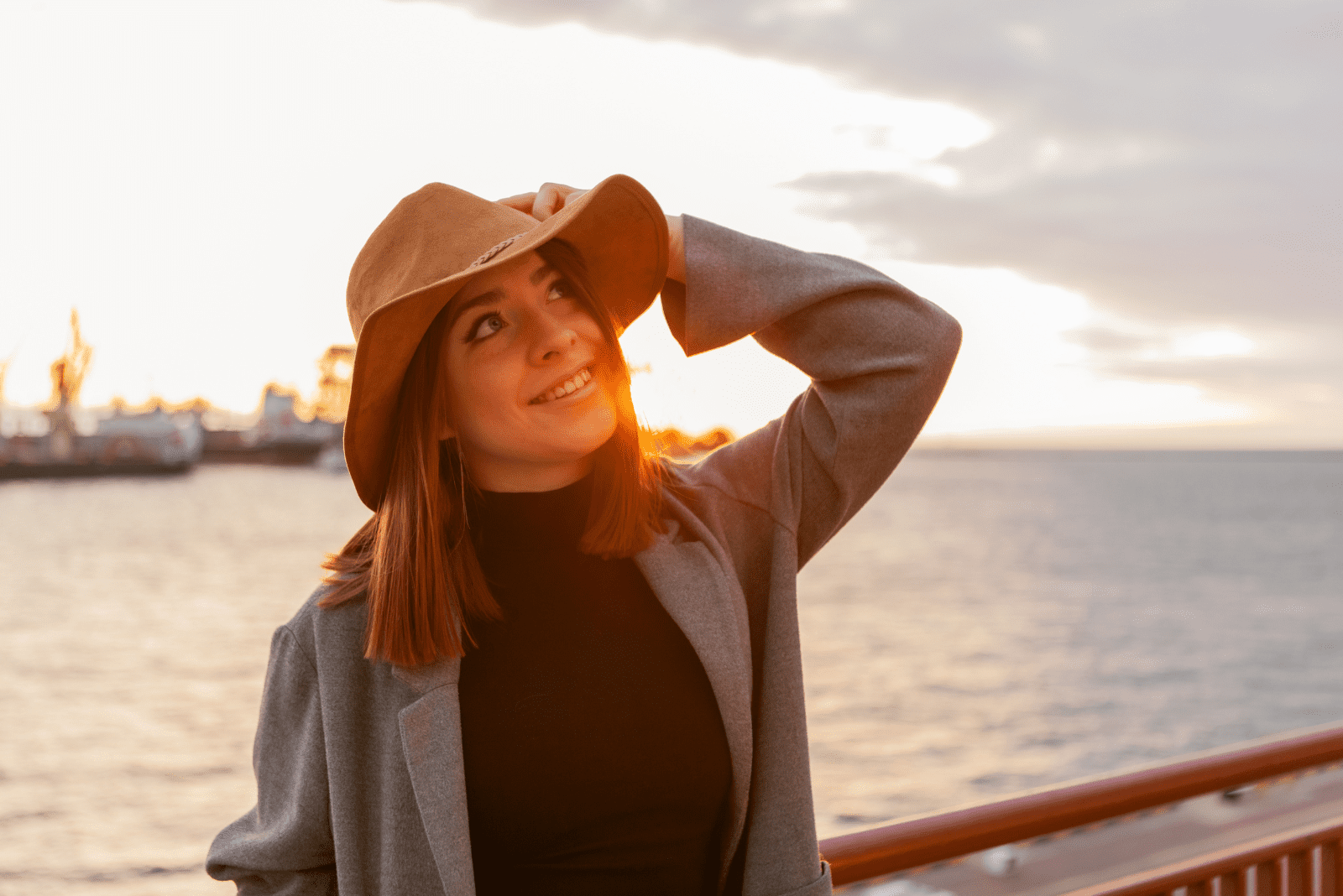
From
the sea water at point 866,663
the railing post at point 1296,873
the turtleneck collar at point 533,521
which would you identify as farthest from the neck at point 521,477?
the sea water at point 866,663

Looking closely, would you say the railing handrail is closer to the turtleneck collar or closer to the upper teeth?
the turtleneck collar

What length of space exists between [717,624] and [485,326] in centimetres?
45

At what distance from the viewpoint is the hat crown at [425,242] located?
1146 millimetres

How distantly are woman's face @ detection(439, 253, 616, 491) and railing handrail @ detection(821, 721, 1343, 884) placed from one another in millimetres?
699

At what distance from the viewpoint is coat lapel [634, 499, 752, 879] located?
1.19m

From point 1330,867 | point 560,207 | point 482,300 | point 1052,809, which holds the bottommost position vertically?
point 1330,867

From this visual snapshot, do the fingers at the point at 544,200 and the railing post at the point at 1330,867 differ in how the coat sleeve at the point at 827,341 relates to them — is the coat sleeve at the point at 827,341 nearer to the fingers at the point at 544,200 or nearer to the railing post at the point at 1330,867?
the fingers at the point at 544,200

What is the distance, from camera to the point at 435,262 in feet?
3.76

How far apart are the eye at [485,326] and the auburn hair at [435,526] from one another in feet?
0.12

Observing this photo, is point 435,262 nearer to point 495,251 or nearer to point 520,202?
point 495,251

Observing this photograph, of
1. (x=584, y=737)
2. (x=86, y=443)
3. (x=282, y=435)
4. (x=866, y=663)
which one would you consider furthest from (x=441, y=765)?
(x=282, y=435)

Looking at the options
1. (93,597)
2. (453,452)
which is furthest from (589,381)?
(93,597)

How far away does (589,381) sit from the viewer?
121 cm

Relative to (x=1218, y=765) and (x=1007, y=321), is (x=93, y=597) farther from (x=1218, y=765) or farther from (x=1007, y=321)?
(x=1218, y=765)
